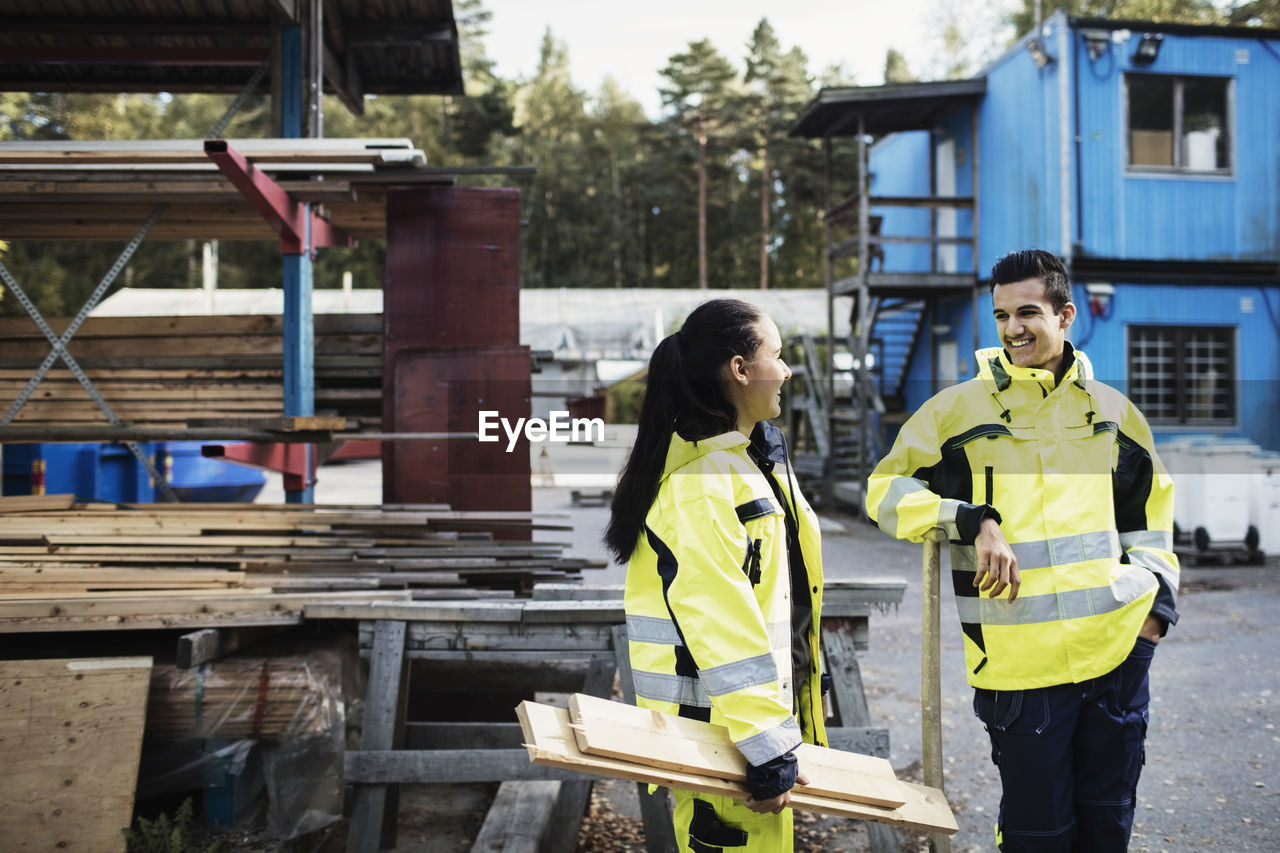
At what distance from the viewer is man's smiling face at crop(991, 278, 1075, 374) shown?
8.75ft

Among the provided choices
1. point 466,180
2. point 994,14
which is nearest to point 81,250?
point 466,180

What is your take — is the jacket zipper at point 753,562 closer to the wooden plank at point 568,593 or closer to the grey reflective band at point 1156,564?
the grey reflective band at point 1156,564

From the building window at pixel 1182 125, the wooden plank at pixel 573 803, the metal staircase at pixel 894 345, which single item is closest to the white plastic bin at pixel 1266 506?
the building window at pixel 1182 125

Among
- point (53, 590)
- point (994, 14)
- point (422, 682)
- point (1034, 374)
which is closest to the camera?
point (1034, 374)

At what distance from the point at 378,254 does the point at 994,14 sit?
30.6m

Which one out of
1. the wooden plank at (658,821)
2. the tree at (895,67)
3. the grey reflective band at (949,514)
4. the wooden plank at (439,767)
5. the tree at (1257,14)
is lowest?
the wooden plank at (658,821)

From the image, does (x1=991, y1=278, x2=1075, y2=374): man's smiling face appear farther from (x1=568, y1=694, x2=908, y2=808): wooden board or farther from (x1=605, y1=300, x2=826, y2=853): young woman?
(x1=568, y1=694, x2=908, y2=808): wooden board

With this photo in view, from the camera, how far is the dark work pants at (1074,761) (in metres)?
2.50

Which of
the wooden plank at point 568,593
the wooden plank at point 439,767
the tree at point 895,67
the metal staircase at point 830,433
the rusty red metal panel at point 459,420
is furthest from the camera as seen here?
the tree at point 895,67

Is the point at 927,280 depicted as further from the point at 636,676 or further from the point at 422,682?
the point at 636,676

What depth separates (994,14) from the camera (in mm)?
38125

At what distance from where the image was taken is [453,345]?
6059 millimetres

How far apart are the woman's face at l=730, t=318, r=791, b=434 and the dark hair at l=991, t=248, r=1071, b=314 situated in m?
0.81

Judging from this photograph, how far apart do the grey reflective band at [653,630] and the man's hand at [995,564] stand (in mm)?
884
